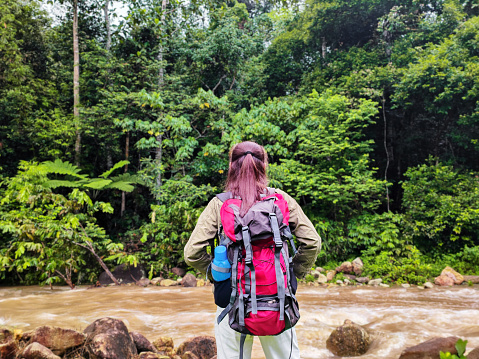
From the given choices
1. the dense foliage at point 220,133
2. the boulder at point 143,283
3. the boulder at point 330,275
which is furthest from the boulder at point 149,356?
the boulder at point 330,275

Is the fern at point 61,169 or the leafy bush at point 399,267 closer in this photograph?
the leafy bush at point 399,267

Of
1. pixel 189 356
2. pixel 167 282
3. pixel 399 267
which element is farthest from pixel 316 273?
pixel 189 356

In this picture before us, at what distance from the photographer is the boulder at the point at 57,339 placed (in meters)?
3.21

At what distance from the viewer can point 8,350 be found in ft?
10.0

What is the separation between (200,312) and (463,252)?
24.2ft

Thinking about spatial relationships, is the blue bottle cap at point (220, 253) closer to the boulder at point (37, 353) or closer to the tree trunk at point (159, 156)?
the boulder at point (37, 353)

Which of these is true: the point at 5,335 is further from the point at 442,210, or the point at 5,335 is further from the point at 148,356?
the point at 442,210

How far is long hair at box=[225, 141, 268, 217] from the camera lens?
1.74 m

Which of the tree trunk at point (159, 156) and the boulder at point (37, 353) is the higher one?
the tree trunk at point (159, 156)

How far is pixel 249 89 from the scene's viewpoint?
13398 mm

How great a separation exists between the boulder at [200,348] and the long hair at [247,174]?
8.05 feet

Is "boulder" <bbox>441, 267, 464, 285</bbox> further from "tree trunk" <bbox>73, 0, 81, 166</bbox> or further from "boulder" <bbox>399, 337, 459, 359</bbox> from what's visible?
"tree trunk" <bbox>73, 0, 81, 166</bbox>

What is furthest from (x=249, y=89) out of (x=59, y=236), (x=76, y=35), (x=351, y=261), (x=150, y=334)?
(x=150, y=334)

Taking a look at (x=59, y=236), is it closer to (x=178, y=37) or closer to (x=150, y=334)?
(x=150, y=334)
